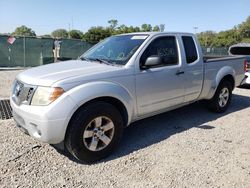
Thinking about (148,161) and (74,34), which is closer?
(148,161)

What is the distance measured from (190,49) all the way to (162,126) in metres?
1.63

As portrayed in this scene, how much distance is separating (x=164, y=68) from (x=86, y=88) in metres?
1.64

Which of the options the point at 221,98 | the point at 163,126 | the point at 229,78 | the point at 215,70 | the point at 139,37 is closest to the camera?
the point at 139,37

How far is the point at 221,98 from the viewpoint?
620 cm

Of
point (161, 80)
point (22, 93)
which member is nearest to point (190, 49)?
point (161, 80)

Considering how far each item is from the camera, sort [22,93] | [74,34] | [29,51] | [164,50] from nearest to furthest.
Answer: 1. [22,93]
2. [164,50]
3. [29,51]
4. [74,34]

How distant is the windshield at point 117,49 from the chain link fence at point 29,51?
10.1 meters

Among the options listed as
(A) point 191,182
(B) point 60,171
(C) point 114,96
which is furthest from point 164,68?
(B) point 60,171

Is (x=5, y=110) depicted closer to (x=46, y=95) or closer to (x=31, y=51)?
(x=46, y=95)

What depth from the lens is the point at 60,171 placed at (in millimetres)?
3477

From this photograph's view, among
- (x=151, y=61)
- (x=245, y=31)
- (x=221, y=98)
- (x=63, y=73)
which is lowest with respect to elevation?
(x=221, y=98)

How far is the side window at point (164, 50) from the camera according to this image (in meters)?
4.40

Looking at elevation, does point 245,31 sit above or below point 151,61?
above

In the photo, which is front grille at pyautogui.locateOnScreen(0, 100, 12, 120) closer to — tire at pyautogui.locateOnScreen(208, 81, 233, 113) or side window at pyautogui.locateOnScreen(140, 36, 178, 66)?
side window at pyautogui.locateOnScreen(140, 36, 178, 66)
